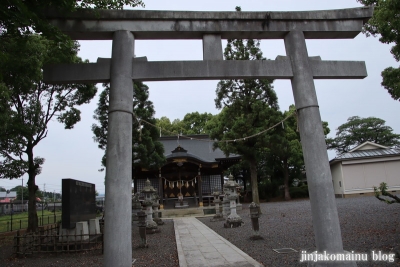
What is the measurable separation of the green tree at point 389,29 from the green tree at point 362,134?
34481 mm

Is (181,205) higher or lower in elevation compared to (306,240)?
higher

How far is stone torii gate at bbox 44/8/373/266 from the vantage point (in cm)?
461

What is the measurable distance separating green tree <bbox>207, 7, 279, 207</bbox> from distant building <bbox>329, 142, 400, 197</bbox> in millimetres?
12114

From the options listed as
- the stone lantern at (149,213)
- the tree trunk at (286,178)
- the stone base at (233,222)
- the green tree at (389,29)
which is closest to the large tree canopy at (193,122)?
the tree trunk at (286,178)

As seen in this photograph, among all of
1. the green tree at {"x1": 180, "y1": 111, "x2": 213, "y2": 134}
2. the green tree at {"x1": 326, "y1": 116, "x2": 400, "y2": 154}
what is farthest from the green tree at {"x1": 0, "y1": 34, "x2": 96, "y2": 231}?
the green tree at {"x1": 326, "y1": 116, "x2": 400, "y2": 154}

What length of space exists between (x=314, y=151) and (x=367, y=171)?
24.2 metres

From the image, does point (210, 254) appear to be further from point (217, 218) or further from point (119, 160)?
point (217, 218)

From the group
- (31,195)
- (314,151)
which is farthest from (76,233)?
(314,151)

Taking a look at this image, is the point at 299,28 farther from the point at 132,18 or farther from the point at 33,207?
the point at 33,207

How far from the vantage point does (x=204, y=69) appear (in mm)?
5062

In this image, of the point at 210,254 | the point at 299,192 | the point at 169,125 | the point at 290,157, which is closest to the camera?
the point at 210,254

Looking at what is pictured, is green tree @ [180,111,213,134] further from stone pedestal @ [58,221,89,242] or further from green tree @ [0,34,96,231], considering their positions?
stone pedestal @ [58,221,89,242]

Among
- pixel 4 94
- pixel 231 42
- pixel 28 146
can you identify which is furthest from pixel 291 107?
pixel 4 94

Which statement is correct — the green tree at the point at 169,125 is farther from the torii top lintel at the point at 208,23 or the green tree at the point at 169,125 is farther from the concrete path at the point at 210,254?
the torii top lintel at the point at 208,23
